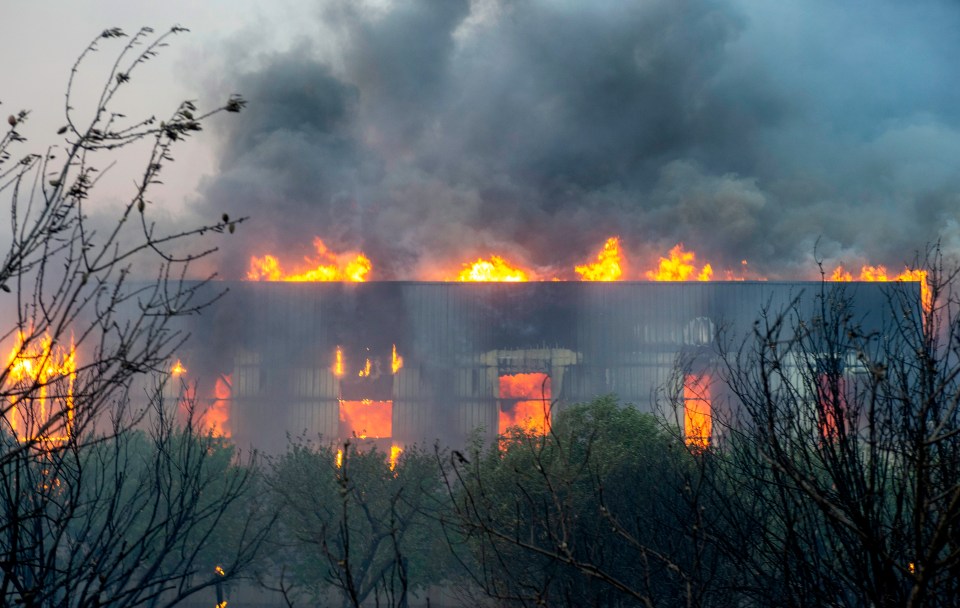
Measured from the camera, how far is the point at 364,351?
1907 inches

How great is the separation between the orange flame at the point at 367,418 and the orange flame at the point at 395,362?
6.44 ft

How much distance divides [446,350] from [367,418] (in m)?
6.18

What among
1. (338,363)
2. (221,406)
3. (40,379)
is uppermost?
(338,363)

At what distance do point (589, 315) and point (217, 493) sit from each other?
76.9ft

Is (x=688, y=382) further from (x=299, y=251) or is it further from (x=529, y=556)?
(x=299, y=251)

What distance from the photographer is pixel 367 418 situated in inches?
1887

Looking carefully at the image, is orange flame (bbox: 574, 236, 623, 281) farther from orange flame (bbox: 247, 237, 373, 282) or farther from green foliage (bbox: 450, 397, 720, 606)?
green foliage (bbox: 450, 397, 720, 606)

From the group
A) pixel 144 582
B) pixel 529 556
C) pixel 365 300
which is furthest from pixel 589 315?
pixel 144 582

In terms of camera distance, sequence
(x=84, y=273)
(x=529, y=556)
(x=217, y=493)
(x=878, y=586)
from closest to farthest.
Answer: (x=84, y=273), (x=878, y=586), (x=529, y=556), (x=217, y=493)

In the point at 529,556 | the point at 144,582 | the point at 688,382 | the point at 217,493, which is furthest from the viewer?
the point at 688,382

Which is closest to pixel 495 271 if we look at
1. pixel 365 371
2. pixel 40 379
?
pixel 365 371

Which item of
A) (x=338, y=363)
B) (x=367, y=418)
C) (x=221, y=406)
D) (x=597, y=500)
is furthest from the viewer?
(x=338, y=363)

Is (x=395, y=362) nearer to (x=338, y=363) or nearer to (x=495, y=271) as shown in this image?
(x=338, y=363)

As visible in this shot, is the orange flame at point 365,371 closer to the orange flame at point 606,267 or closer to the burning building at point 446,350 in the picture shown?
the burning building at point 446,350
